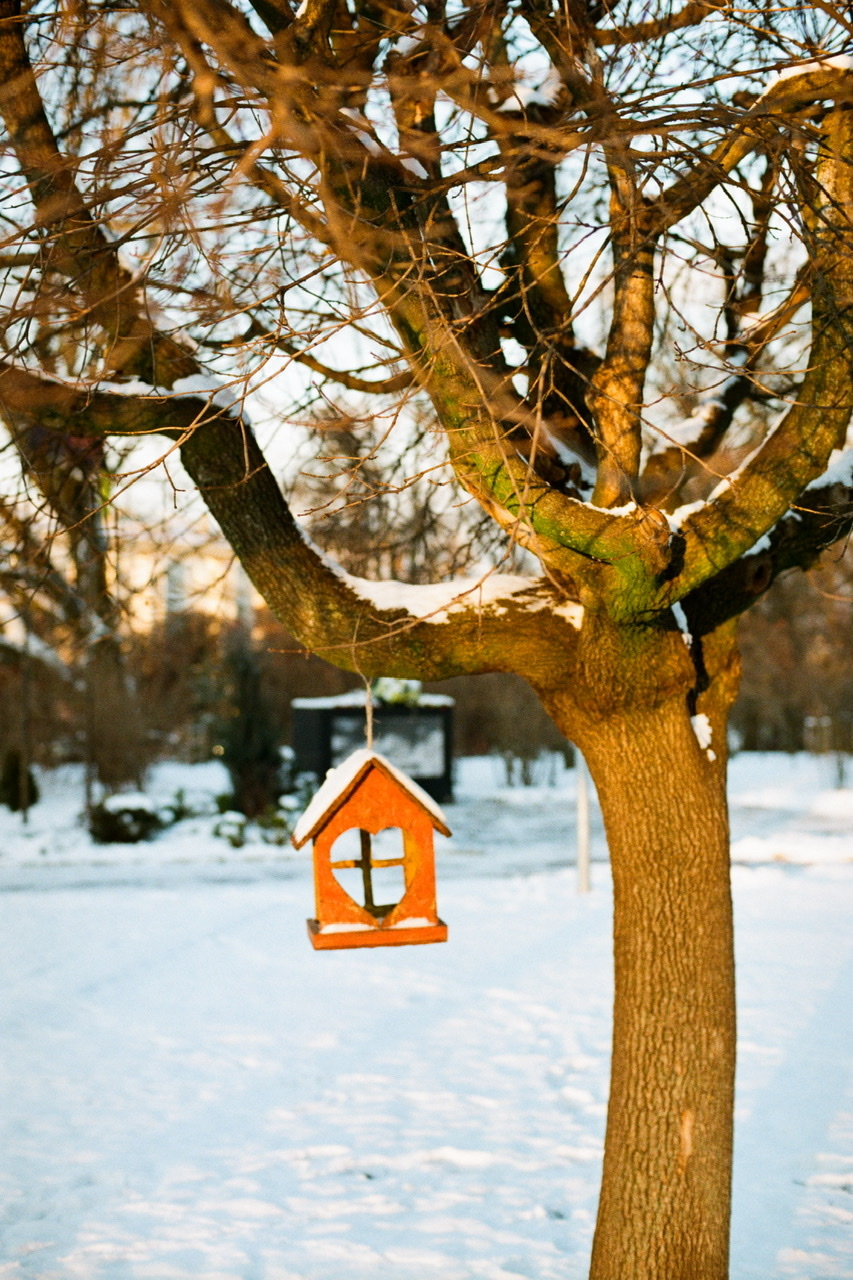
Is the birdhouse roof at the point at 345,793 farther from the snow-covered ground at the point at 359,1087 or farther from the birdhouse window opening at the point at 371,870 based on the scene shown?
the snow-covered ground at the point at 359,1087

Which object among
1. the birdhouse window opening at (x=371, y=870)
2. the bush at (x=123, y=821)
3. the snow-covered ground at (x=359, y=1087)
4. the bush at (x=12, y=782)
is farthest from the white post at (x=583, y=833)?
the bush at (x=12, y=782)

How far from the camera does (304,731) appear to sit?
61.4 ft

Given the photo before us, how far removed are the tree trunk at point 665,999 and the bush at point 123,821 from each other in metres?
12.7

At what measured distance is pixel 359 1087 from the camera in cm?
626

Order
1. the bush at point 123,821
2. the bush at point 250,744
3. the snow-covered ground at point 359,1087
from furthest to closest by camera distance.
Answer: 1. the bush at point 250,744
2. the bush at point 123,821
3. the snow-covered ground at point 359,1087

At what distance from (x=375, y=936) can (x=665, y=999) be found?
984 millimetres

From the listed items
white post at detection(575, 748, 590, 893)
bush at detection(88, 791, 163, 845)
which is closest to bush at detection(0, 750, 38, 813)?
bush at detection(88, 791, 163, 845)

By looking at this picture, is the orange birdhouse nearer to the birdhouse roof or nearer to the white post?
the birdhouse roof

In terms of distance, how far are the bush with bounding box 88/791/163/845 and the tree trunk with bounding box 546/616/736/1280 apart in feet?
41.6

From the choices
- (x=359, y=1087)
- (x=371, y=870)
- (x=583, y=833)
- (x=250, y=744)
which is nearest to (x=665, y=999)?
(x=371, y=870)

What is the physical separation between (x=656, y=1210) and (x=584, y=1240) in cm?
120

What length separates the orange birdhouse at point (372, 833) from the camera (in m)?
3.60

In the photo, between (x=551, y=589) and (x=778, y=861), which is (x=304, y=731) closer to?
(x=778, y=861)

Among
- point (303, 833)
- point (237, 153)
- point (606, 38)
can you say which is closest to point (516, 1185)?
point (303, 833)
